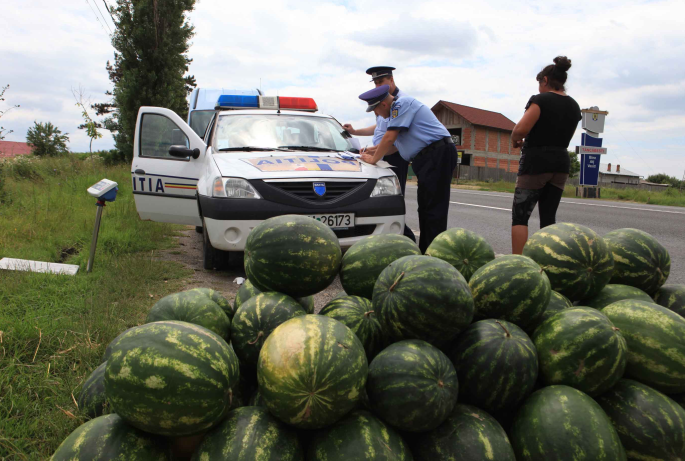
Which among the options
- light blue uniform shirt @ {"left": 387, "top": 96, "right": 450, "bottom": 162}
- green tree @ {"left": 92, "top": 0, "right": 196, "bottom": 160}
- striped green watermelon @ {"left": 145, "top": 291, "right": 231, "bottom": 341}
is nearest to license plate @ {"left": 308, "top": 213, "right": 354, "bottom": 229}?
light blue uniform shirt @ {"left": 387, "top": 96, "right": 450, "bottom": 162}

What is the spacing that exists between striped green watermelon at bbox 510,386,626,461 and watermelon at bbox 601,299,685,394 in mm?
339

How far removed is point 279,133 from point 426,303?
15.9 ft

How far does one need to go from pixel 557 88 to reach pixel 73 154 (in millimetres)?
15341

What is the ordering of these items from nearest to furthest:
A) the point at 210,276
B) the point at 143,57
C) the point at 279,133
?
the point at 210,276 < the point at 279,133 < the point at 143,57

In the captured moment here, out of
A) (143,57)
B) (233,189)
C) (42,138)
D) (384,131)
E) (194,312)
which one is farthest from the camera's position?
(42,138)

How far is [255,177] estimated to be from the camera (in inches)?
188

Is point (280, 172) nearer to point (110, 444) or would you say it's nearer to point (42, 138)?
point (110, 444)

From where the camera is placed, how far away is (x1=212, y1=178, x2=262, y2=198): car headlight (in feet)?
15.5

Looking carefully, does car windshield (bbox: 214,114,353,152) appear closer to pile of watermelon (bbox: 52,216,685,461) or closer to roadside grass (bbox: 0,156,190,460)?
roadside grass (bbox: 0,156,190,460)

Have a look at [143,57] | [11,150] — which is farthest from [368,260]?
[11,150]

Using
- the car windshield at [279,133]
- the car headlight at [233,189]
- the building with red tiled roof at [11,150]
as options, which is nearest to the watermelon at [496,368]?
the car headlight at [233,189]

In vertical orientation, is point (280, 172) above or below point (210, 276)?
above

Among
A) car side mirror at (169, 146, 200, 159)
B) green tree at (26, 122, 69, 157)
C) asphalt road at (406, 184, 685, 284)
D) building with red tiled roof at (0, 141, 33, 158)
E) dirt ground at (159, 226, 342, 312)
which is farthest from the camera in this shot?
green tree at (26, 122, 69, 157)

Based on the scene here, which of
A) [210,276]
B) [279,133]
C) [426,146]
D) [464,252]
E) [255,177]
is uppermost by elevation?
[279,133]
